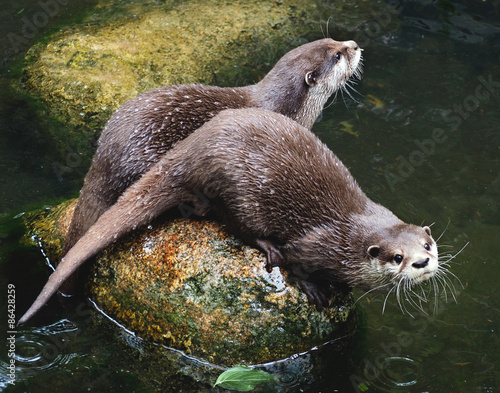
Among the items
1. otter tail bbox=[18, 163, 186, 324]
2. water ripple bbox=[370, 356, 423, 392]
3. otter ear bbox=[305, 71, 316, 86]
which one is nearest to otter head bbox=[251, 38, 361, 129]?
otter ear bbox=[305, 71, 316, 86]

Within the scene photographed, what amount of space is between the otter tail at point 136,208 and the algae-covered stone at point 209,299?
14 cm

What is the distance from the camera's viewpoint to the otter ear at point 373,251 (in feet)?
8.78

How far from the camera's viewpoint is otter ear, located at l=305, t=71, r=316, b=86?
12.5 feet

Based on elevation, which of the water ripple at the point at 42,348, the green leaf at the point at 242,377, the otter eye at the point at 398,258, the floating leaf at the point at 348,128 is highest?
the otter eye at the point at 398,258

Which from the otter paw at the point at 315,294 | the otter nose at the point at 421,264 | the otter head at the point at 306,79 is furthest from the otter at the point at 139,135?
the otter nose at the point at 421,264

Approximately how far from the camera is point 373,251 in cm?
270

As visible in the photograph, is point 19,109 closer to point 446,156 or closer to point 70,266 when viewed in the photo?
point 70,266

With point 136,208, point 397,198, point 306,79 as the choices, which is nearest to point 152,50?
point 306,79

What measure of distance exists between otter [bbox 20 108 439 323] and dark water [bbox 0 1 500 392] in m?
0.44

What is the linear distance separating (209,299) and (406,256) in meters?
0.84

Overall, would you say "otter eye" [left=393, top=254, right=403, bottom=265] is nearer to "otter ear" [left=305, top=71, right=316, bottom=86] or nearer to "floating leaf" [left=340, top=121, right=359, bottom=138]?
"otter ear" [left=305, top=71, right=316, bottom=86]

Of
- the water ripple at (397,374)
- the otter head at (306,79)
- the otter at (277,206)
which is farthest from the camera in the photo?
the otter head at (306,79)

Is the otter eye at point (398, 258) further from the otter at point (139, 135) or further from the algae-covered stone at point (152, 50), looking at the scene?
the algae-covered stone at point (152, 50)

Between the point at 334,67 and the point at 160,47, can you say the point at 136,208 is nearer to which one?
the point at 334,67
